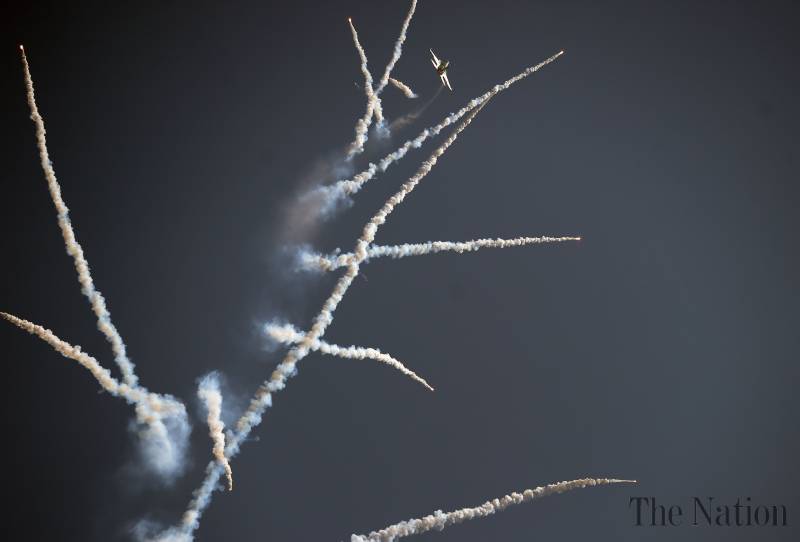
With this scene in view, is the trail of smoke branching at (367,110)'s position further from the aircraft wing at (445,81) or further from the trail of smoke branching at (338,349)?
the trail of smoke branching at (338,349)

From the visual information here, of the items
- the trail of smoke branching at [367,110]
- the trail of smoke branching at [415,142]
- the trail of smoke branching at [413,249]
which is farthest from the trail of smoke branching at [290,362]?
the trail of smoke branching at [367,110]

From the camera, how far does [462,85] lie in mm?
18344

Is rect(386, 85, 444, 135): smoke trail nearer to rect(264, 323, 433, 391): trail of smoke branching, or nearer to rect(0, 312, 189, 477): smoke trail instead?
rect(264, 323, 433, 391): trail of smoke branching

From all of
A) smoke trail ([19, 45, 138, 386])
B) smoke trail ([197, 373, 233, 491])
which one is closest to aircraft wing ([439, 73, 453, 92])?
smoke trail ([197, 373, 233, 491])

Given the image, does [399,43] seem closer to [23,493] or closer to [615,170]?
[615,170]

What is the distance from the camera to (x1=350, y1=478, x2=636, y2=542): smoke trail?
16312 millimetres

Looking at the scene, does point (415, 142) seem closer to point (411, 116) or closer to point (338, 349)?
point (411, 116)

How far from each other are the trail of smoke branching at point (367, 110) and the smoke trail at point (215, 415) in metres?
6.53

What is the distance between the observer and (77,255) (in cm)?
1551

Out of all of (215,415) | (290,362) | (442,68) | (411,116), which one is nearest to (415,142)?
(411,116)

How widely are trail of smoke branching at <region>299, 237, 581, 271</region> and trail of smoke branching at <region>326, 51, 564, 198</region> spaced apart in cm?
160

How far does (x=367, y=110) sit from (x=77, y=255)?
785cm

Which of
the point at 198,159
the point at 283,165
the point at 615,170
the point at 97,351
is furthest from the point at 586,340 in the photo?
the point at 97,351

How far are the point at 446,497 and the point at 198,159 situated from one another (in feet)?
34.5
